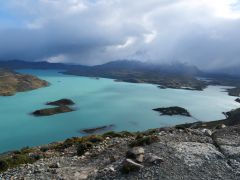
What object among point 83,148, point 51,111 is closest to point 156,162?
point 83,148

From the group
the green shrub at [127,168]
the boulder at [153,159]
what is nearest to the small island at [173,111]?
the boulder at [153,159]

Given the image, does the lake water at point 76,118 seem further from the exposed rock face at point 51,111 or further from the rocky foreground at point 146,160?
the rocky foreground at point 146,160

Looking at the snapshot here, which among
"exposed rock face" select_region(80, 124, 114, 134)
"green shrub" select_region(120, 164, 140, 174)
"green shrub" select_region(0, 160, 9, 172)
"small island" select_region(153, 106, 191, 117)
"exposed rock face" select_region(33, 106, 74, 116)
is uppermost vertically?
"green shrub" select_region(120, 164, 140, 174)

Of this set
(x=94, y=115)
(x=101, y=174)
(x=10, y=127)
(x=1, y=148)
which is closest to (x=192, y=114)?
(x=94, y=115)

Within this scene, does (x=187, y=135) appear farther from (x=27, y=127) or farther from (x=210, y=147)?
(x=27, y=127)

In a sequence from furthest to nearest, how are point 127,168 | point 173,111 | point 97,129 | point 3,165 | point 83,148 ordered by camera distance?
point 173,111 → point 97,129 → point 83,148 → point 3,165 → point 127,168

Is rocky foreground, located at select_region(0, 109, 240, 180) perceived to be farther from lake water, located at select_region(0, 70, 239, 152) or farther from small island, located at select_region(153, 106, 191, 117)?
small island, located at select_region(153, 106, 191, 117)

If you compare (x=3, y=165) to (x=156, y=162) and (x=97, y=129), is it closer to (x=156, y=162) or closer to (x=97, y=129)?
(x=156, y=162)

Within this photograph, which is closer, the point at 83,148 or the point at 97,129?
the point at 83,148

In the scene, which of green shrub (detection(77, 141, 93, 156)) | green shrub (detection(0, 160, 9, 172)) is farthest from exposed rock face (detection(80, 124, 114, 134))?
green shrub (detection(0, 160, 9, 172))
